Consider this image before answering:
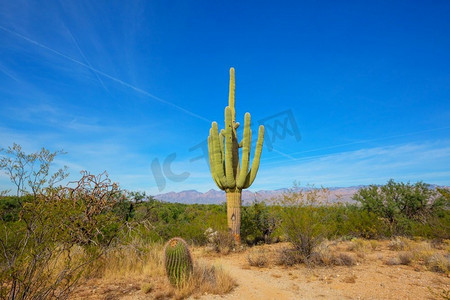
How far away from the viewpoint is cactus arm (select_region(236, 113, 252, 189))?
10805 millimetres

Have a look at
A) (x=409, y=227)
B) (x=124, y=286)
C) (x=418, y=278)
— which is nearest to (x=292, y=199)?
(x=418, y=278)

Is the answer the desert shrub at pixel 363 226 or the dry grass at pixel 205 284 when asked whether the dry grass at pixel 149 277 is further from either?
the desert shrub at pixel 363 226

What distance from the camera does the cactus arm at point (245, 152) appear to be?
1080cm

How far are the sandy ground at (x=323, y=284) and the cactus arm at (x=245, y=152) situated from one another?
3.77 meters

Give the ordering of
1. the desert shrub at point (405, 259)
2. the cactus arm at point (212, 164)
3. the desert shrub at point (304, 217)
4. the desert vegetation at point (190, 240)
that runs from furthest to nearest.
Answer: the cactus arm at point (212, 164) < the desert shrub at point (304, 217) < the desert shrub at point (405, 259) < the desert vegetation at point (190, 240)

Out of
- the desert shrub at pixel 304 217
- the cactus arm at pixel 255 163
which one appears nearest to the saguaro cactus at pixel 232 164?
the cactus arm at pixel 255 163

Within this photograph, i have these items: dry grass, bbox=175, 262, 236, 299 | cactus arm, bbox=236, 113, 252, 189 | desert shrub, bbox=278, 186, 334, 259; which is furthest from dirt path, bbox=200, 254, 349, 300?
cactus arm, bbox=236, 113, 252, 189

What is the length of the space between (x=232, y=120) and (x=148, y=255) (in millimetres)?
6720

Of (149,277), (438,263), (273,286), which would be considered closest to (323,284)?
(273,286)

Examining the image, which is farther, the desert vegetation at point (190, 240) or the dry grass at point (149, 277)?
the dry grass at point (149, 277)

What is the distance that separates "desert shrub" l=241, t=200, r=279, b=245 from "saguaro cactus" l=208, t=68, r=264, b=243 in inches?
57.3

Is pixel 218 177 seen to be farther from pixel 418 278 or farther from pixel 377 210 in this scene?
pixel 377 210

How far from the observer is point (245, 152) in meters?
11.0

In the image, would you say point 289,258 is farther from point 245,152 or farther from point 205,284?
point 245,152
